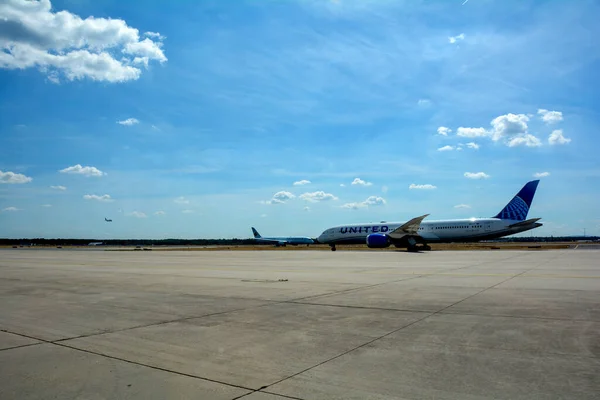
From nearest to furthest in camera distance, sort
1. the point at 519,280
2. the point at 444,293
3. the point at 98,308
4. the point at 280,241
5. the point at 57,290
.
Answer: the point at 98,308 → the point at 444,293 → the point at 57,290 → the point at 519,280 → the point at 280,241

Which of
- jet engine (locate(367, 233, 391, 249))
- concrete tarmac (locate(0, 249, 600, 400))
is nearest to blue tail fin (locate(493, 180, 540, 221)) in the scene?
jet engine (locate(367, 233, 391, 249))

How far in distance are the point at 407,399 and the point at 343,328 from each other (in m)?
2.91

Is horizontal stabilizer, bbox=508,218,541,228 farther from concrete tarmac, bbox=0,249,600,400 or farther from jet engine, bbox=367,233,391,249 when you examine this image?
concrete tarmac, bbox=0,249,600,400

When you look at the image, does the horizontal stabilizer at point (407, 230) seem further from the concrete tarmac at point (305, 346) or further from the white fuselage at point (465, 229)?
the concrete tarmac at point (305, 346)

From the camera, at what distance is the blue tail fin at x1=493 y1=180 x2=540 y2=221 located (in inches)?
2088

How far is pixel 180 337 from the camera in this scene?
6066mm

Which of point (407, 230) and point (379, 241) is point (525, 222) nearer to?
point (407, 230)

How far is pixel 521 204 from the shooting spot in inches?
2099

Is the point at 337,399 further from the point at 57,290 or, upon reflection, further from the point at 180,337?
the point at 57,290

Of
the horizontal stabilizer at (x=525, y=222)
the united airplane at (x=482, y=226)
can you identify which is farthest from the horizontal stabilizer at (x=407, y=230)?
the horizontal stabilizer at (x=525, y=222)

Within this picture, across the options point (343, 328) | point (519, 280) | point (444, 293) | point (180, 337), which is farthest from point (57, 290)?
point (519, 280)

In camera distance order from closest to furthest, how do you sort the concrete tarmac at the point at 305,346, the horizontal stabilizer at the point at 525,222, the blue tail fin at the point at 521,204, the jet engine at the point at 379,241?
the concrete tarmac at the point at 305,346, the jet engine at the point at 379,241, the horizontal stabilizer at the point at 525,222, the blue tail fin at the point at 521,204

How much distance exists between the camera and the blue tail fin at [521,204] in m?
53.0

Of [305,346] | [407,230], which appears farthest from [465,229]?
[305,346]
